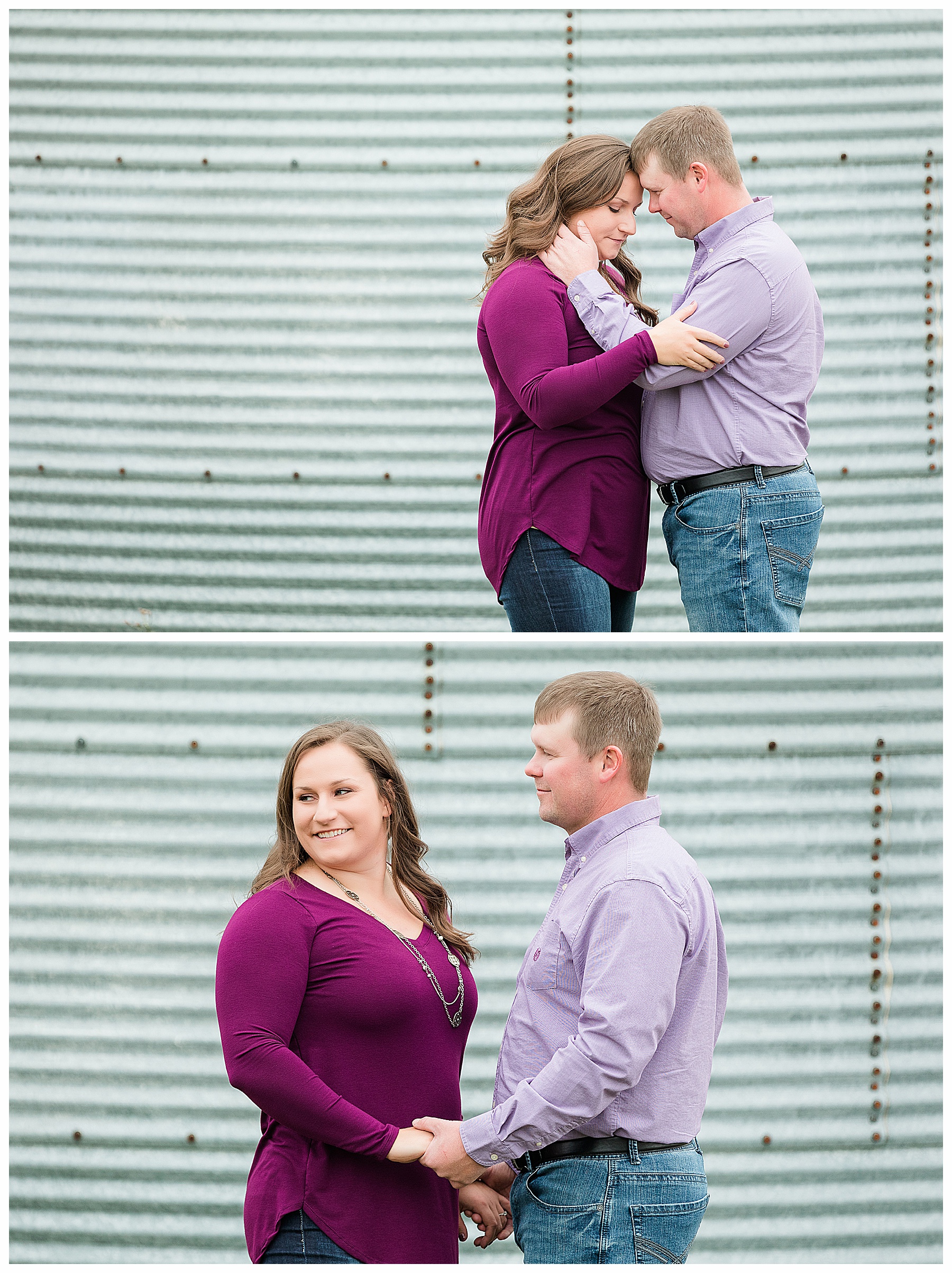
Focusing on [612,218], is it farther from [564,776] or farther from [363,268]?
[363,268]

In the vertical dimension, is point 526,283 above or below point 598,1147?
above

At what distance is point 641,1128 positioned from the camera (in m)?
2.23

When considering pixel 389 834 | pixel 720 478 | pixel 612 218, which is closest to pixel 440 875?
pixel 389 834

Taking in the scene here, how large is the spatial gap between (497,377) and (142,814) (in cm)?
189

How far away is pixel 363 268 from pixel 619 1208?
135 inches

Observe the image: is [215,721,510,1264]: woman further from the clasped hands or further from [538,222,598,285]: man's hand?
[538,222,598,285]: man's hand

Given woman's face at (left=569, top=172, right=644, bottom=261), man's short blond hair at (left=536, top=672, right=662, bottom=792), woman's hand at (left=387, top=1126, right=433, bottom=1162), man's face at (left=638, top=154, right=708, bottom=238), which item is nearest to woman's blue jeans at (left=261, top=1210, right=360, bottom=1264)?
woman's hand at (left=387, top=1126, right=433, bottom=1162)

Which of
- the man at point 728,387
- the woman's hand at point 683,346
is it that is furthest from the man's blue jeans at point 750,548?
the woman's hand at point 683,346

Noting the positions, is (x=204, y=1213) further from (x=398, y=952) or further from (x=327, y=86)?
(x=327, y=86)

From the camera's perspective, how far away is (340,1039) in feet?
7.75

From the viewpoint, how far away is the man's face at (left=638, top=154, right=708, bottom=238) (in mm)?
2785

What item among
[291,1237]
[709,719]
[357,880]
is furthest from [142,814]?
[709,719]

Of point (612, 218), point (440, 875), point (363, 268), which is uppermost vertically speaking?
point (363, 268)

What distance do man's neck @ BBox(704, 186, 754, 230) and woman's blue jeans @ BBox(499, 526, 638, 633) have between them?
0.94m
